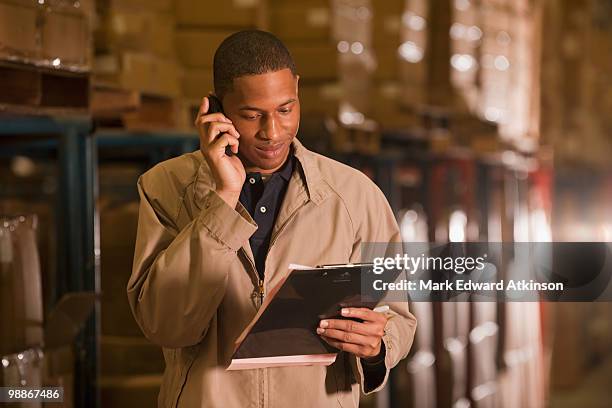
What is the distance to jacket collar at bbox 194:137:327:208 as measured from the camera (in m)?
2.47

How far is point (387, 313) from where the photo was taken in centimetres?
252

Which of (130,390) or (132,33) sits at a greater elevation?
(132,33)

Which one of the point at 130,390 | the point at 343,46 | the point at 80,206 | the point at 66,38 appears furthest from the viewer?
the point at 343,46

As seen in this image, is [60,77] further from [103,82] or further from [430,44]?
[430,44]

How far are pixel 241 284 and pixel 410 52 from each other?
3.59 meters

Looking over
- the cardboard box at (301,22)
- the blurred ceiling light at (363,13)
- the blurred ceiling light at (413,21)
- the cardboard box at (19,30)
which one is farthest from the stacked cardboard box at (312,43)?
the cardboard box at (19,30)

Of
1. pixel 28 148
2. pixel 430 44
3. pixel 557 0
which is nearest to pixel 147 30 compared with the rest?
pixel 28 148

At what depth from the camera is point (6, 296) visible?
3633 mm

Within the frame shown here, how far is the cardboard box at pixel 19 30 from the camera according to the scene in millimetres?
3322

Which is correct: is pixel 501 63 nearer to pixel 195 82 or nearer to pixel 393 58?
pixel 393 58

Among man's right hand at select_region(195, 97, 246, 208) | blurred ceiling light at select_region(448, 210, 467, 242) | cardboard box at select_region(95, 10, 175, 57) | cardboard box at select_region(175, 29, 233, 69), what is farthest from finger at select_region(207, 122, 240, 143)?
blurred ceiling light at select_region(448, 210, 467, 242)

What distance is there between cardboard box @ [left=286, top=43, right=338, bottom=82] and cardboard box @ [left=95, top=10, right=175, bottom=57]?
29.0 inches

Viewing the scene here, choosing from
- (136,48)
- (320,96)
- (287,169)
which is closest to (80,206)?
(136,48)

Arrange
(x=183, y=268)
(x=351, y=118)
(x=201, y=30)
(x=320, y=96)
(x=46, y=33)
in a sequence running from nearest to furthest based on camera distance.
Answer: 1. (x=183, y=268)
2. (x=46, y=33)
3. (x=201, y=30)
4. (x=320, y=96)
5. (x=351, y=118)
